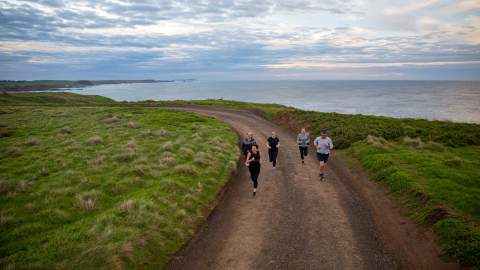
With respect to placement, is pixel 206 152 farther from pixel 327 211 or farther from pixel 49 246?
pixel 49 246

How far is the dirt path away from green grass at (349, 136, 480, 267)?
0.65m

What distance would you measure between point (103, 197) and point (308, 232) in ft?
28.6

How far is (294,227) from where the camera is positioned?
11125 millimetres

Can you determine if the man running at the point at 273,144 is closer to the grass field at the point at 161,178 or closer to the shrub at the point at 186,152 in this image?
the grass field at the point at 161,178

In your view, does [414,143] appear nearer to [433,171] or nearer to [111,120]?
[433,171]

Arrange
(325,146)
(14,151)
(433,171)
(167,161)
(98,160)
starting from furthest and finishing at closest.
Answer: (14,151), (98,160), (167,161), (325,146), (433,171)

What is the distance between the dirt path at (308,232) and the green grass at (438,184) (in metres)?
0.65

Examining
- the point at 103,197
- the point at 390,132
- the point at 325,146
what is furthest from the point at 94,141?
the point at 390,132

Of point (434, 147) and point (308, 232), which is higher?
point (434, 147)

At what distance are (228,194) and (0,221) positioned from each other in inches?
348

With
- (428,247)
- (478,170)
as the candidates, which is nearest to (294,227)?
(428,247)

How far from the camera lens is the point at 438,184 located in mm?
13852

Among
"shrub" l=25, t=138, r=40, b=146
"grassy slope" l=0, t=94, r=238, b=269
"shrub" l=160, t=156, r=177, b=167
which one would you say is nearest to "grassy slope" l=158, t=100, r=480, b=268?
"grassy slope" l=0, t=94, r=238, b=269

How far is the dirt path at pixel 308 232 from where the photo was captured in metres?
9.10
